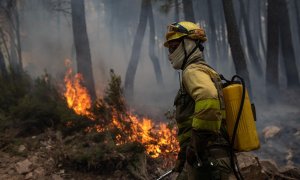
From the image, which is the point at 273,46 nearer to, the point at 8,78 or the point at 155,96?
the point at 155,96

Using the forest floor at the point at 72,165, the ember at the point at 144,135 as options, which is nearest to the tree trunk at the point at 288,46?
the ember at the point at 144,135

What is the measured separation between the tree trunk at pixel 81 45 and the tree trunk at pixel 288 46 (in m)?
8.62

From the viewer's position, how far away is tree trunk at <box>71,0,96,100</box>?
1221 cm

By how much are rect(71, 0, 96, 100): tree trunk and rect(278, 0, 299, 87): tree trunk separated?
8.62 meters

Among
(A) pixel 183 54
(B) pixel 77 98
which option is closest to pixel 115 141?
(B) pixel 77 98

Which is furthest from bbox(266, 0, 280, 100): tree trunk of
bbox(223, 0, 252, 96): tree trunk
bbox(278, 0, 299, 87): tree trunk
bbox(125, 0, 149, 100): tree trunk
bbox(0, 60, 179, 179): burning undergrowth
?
bbox(0, 60, 179, 179): burning undergrowth

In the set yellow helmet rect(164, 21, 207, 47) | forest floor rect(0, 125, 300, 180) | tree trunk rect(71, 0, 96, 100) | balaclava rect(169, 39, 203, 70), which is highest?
tree trunk rect(71, 0, 96, 100)

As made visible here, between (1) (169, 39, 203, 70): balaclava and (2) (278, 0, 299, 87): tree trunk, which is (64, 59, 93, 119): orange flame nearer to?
(1) (169, 39, 203, 70): balaclava

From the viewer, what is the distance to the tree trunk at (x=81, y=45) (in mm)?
12211

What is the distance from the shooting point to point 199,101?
3.09 meters

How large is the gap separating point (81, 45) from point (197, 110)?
997cm

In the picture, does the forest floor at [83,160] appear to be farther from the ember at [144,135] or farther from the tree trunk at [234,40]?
the tree trunk at [234,40]

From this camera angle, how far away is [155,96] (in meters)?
20.9

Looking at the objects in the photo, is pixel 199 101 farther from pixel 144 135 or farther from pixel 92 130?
pixel 92 130
